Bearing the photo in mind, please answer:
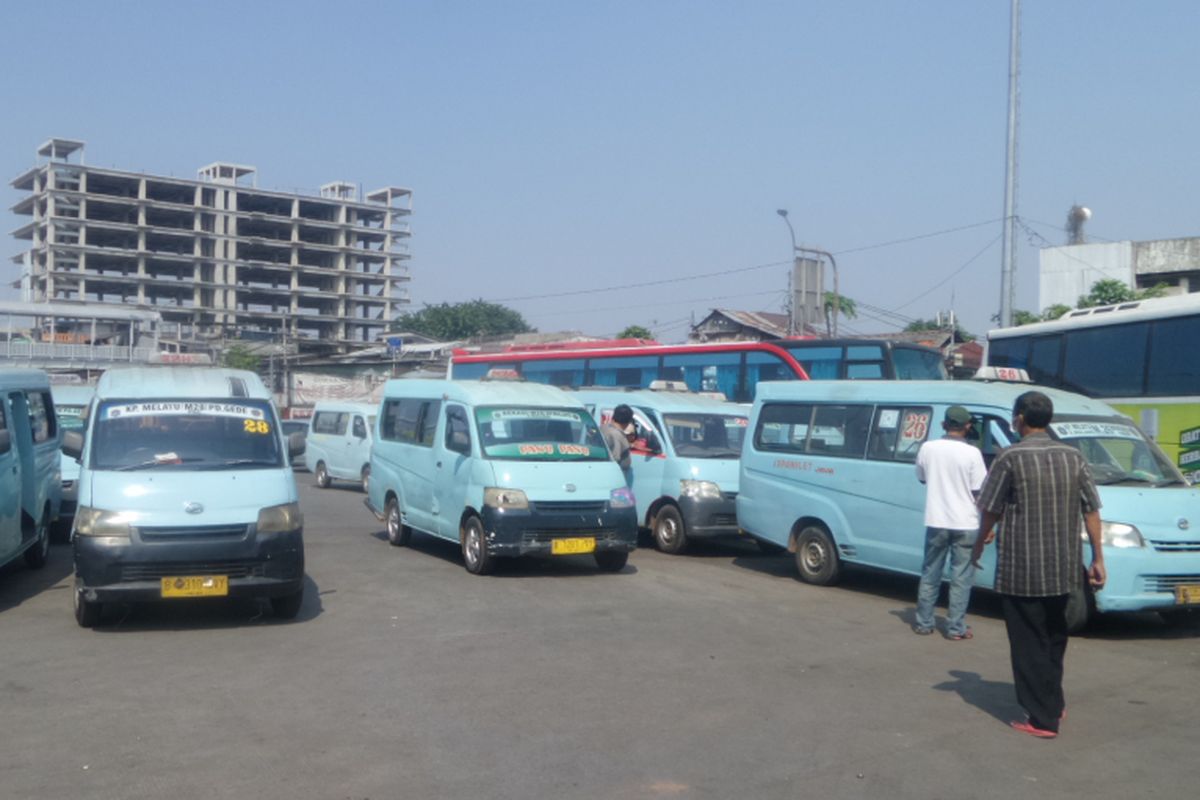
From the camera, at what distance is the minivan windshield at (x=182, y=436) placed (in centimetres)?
963

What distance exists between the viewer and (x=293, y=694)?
7055 millimetres

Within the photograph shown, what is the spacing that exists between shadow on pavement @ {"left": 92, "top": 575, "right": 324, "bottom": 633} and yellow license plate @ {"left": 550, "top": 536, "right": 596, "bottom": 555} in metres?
2.56

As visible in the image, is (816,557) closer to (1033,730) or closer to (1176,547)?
(1176,547)

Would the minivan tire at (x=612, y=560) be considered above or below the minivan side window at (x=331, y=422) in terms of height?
below

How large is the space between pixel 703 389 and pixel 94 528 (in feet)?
46.0

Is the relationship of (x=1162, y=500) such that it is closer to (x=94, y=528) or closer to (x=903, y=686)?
(x=903, y=686)

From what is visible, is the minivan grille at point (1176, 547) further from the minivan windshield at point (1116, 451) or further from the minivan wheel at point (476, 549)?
the minivan wheel at point (476, 549)

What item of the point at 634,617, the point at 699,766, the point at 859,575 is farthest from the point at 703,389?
the point at 699,766

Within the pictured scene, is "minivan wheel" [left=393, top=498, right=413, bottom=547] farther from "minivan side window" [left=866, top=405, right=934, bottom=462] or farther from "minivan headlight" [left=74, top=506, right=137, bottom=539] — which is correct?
"minivan side window" [left=866, top=405, right=934, bottom=462]

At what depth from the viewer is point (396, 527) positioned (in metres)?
14.7

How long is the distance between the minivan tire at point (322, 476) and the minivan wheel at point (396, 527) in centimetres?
1137

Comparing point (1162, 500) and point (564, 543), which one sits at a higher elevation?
point (1162, 500)

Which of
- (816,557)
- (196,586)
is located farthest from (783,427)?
(196,586)

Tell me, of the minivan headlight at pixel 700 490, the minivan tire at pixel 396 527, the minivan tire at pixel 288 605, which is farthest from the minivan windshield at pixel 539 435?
the minivan tire at pixel 288 605
